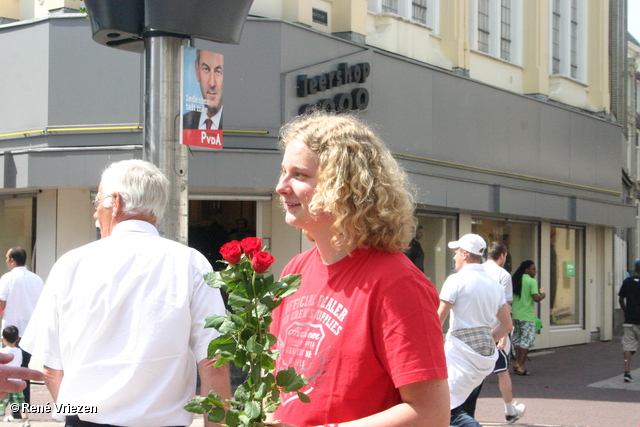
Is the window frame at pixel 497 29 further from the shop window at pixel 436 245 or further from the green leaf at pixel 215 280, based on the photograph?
the green leaf at pixel 215 280

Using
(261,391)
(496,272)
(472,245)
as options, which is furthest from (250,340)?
(496,272)

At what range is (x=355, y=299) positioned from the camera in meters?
2.23

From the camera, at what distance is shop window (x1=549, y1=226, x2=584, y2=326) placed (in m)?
17.3

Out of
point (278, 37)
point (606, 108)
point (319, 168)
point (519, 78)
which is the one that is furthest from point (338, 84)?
point (606, 108)

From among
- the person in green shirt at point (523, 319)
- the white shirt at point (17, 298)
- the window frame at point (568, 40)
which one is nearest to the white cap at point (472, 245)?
the white shirt at point (17, 298)

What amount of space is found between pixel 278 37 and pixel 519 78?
771 cm

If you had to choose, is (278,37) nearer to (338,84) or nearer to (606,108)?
(338,84)

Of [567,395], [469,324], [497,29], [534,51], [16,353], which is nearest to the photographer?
[469,324]

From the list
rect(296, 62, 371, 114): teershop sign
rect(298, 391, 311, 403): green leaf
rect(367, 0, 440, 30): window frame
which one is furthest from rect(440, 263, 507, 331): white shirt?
rect(367, 0, 440, 30): window frame

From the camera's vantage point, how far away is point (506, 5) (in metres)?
16.9

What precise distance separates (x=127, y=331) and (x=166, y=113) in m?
2.67

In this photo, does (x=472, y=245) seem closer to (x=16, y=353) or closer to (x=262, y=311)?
(x=16, y=353)

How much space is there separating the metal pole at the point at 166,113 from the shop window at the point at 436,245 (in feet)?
27.9

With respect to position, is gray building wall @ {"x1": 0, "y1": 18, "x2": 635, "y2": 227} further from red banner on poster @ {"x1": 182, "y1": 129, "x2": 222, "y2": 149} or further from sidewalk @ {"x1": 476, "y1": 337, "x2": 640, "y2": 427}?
red banner on poster @ {"x1": 182, "y1": 129, "x2": 222, "y2": 149}
